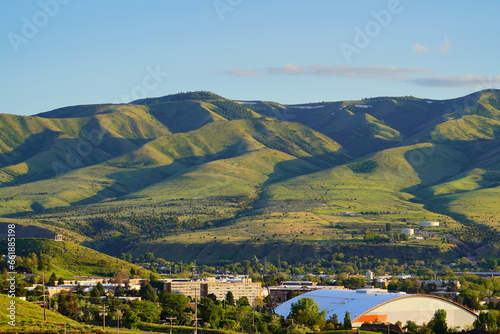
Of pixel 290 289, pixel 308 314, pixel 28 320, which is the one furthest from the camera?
pixel 290 289

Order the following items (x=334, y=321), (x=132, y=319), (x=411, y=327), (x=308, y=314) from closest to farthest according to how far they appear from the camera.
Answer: (x=132, y=319) → (x=411, y=327) → (x=308, y=314) → (x=334, y=321)

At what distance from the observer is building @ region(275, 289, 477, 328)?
139125 mm

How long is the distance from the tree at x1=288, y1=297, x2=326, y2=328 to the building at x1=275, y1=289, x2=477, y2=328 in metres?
3.61

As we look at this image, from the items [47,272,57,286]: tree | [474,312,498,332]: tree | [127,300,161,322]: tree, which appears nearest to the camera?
[474,312,498,332]: tree

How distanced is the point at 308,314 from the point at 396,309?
613 inches

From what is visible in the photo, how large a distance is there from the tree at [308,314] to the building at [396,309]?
3.61 m

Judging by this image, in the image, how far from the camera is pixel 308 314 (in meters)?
Result: 132

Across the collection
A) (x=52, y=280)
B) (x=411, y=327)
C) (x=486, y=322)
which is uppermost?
(x=52, y=280)

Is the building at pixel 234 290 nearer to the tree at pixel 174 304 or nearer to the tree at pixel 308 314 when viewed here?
the tree at pixel 174 304

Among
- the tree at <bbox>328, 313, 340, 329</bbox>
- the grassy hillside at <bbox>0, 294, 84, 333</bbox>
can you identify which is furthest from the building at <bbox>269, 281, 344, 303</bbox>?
the grassy hillside at <bbox>0, 294, 84, 333</bbox>

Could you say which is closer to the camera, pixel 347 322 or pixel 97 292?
pixel 347 322

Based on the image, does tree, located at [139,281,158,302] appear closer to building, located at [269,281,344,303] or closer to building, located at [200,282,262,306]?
building, located at [200,282,262,306]

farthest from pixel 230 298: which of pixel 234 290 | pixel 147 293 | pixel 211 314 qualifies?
pixel 211 314

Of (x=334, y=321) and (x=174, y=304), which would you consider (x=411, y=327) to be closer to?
(x=334, y=321)
